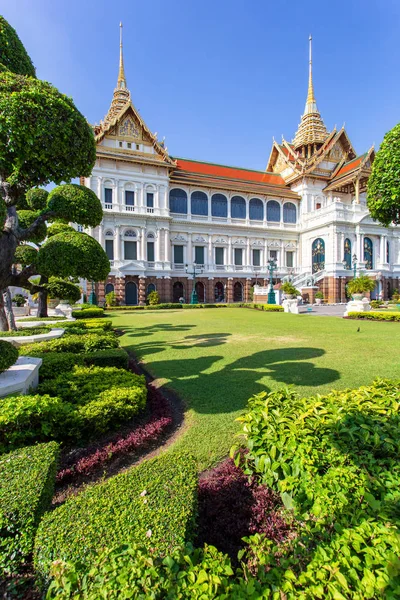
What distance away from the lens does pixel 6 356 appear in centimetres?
414

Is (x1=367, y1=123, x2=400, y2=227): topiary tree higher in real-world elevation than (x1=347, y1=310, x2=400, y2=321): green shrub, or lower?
higher

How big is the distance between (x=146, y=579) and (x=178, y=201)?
1477 inches

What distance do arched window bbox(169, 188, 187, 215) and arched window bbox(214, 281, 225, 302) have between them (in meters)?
9.71

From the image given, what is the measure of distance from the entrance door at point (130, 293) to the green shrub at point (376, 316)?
72.3 feet

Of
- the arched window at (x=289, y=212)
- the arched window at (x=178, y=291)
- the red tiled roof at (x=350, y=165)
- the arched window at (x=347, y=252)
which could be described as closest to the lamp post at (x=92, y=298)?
the arched window at (x=178, y=291)

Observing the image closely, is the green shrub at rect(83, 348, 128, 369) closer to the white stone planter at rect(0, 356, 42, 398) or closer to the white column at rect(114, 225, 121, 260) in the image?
the white stone planter at rect(0, 356, 42, 398)

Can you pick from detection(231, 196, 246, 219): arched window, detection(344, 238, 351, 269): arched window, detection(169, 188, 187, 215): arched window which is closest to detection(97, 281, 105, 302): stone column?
detection(169, 188, 187, 215): arched window

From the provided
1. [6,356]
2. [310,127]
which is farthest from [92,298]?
[310,127]

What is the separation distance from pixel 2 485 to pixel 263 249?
3966cm

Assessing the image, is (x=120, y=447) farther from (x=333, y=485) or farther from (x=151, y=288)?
(x=151, y=288)

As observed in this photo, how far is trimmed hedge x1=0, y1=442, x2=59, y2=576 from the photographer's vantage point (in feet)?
6.26

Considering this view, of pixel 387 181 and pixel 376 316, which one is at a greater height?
pixel 387 181

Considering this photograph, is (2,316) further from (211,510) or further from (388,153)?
(388,153)

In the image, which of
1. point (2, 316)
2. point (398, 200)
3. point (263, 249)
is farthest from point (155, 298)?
point (398, 200)
